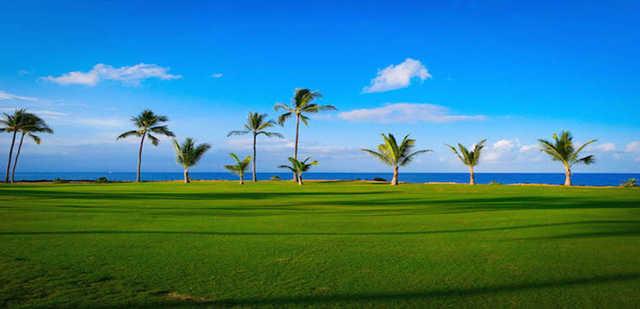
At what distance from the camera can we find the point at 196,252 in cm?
509

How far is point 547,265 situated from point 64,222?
907 cm

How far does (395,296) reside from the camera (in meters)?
3.35

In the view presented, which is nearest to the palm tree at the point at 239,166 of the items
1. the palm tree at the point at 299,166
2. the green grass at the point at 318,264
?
the palm tree at the point at 299,166

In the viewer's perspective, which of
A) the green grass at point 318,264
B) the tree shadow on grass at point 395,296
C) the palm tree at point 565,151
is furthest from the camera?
the palm tree at point 565,151

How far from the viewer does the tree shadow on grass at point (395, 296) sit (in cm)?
315

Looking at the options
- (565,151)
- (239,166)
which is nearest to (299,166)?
(239,166)

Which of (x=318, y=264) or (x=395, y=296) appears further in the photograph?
(x=318, y=264)

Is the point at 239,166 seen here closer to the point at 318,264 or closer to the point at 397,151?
the point at 397,151

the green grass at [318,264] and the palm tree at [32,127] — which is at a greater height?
the palm tree at [32,127]

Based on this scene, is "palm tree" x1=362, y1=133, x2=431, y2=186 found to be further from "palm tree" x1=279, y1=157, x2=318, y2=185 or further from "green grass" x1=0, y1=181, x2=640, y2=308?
"green grass" x1=0, y1=181, x2=640, y2=308

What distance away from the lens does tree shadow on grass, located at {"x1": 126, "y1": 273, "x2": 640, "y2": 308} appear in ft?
10.3

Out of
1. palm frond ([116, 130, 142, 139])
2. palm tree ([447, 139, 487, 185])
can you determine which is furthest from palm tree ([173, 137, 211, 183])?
palm tree ([447, 139, 487, 185])

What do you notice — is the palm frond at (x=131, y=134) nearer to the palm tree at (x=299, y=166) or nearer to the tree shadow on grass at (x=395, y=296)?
the palm tree at (x=299, y=166)

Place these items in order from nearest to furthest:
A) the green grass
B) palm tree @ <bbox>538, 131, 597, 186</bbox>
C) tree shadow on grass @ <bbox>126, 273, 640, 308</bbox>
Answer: tree shadow on grass @ <bbox>126, 273, 640, 308</bbox> < the green grass < palm tree @ <bbox>538, 131, 597, 186</bbox>
